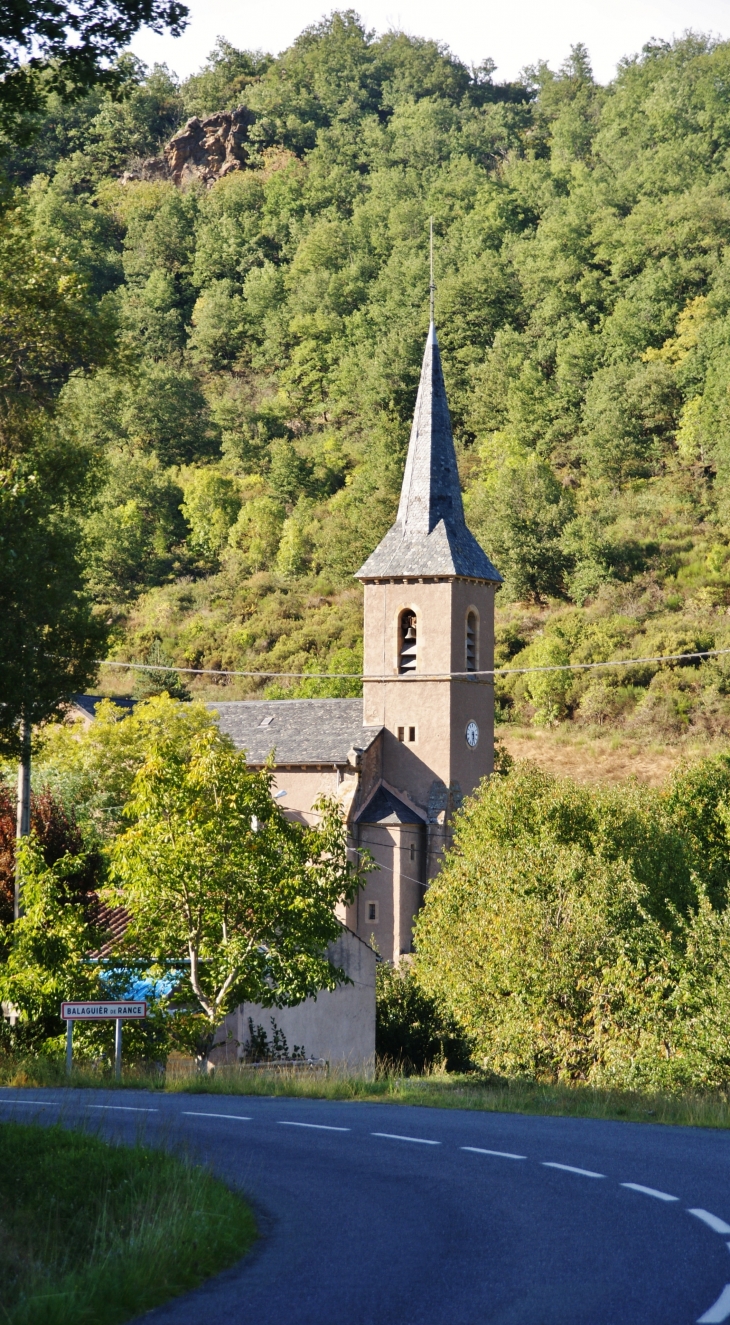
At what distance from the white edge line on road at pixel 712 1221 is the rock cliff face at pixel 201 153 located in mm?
146047

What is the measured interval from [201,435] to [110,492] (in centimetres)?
1519

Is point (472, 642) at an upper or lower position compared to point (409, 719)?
upper

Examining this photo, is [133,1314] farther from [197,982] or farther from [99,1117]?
[197,982]

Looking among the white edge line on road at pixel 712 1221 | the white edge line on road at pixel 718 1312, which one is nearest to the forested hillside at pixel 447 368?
the white edge line on road at pixel 712 1221

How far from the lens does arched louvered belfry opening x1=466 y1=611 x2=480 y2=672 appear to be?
46.6 meters

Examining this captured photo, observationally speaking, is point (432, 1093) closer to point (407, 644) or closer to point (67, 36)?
point (67, 36)

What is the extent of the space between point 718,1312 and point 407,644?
40.3 metres

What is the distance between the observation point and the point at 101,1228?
26.3ft

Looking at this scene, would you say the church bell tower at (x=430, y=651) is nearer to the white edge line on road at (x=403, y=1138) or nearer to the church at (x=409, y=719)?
the church at (x=409, y=719)

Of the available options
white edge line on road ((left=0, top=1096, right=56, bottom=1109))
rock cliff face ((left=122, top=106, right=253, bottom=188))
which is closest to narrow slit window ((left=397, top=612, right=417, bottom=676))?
white edge line on road ((left=0, top=1096, right=56, bottom=1109))

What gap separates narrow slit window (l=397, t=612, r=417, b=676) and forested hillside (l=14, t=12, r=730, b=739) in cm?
1261

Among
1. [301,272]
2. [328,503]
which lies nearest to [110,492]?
[328,503]

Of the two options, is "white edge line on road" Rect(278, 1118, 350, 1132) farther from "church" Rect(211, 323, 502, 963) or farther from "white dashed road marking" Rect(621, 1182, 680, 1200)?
"church" Rect(211, 323, 502, 963)

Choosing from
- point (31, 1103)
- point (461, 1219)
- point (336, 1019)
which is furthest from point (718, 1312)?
point (336, 1019)
